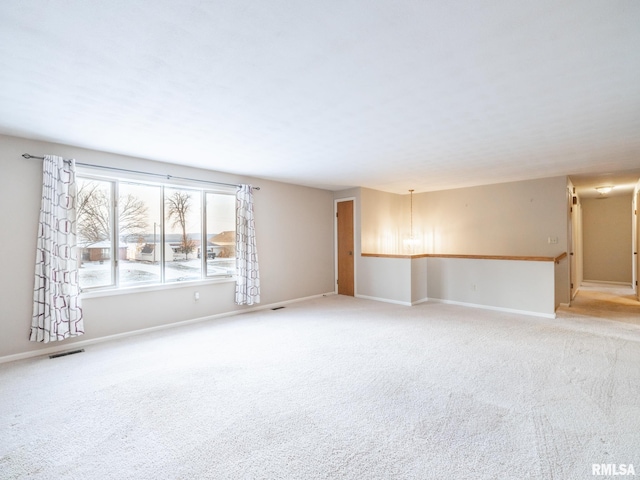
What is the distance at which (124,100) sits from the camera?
8.40ft

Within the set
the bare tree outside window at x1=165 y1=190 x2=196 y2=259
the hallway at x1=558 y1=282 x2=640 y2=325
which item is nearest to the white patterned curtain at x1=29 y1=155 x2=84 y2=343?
the bare tree outside window at x1=165 y1=190 x2=196 y2=259

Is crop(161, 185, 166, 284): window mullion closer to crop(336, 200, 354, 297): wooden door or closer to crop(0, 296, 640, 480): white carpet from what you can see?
crop(0, 296, 640, 480): white carpet

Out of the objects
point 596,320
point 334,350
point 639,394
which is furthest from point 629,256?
point 334,350

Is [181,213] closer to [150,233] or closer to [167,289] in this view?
[150,233]

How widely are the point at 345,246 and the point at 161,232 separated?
12.5ft

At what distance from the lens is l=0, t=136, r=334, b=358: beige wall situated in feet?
11.1

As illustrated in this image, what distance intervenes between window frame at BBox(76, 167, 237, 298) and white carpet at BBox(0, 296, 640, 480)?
2.39ft

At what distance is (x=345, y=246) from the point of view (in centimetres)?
699

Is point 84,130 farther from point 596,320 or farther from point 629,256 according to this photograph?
point 629,256

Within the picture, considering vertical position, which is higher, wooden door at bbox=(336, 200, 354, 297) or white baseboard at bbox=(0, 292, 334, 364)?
wooden door at bbox=(336, 200, 354, 297)

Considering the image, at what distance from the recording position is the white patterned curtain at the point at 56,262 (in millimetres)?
3465

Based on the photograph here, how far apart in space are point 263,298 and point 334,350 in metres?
2.56

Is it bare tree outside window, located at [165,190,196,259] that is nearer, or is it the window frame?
the window frame

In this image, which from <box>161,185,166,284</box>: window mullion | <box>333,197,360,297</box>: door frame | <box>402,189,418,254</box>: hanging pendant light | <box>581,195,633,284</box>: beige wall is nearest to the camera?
<box>161,185,166,284</box>: window mullion
